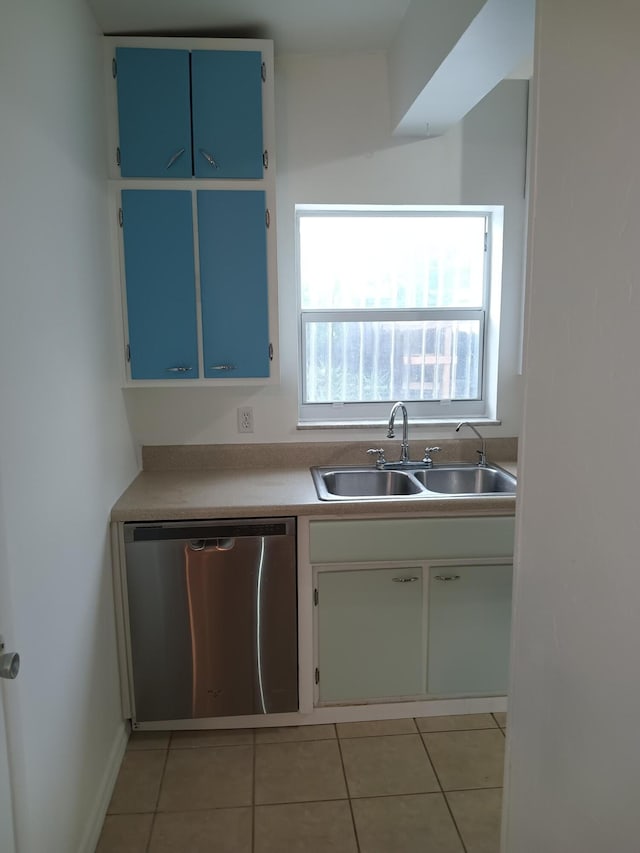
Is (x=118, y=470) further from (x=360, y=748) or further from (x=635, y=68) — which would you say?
(x=635, y=68)

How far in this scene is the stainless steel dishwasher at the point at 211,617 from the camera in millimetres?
2248

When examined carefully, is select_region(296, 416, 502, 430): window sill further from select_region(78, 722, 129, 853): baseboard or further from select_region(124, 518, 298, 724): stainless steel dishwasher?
select_region(78, 722, 129, 853): baseboard

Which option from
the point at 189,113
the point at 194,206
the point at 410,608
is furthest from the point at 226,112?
the point at 410,608

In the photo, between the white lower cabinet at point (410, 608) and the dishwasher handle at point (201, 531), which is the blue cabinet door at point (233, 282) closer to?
the dishwasher handle at point (201, 531)

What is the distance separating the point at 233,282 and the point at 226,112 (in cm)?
61

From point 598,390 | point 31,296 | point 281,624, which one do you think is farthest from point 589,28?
point 281,624

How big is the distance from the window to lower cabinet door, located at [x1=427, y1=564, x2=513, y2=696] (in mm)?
846

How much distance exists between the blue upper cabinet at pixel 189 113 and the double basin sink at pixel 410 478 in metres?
1.28

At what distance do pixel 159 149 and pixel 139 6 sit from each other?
1.44ft

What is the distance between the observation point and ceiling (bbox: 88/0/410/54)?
6.96ft

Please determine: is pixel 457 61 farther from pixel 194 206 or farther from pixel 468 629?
pixel 468 629

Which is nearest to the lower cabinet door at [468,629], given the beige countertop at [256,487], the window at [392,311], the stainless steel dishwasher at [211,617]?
the beige countertop at [256,487]

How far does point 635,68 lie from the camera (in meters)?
0.89

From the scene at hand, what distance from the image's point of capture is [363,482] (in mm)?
2754
